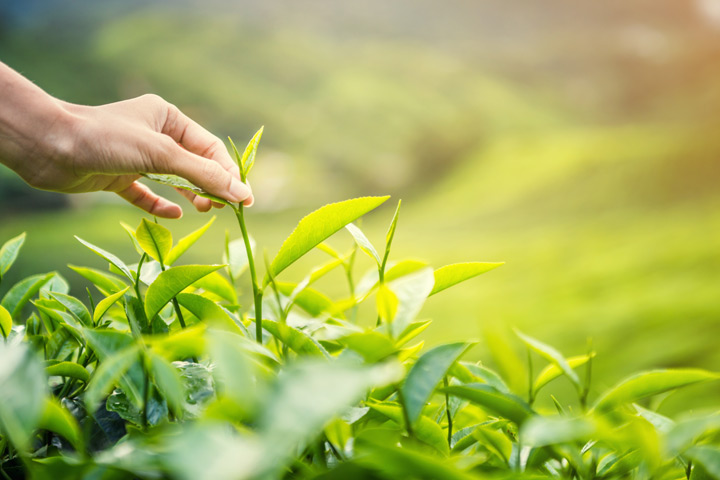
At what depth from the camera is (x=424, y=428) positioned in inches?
10.3

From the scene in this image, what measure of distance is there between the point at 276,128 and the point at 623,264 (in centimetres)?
266

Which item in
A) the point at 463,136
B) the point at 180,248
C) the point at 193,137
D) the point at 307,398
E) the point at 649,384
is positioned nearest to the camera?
the point at 307,398

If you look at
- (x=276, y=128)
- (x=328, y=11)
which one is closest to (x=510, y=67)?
(x=328, y=11)

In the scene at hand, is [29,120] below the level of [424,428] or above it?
above

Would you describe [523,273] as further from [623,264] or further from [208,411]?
[208,411]

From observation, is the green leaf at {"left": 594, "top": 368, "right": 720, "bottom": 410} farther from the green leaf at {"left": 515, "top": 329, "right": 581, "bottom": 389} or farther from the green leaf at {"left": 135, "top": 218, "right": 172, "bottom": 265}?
the green leaf at {"left": 135, "top": 218, "right": 172, "bottom": 265}

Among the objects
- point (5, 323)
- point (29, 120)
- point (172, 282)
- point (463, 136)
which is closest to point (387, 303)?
point (172, 282)

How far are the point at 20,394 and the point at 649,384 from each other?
0.26 m

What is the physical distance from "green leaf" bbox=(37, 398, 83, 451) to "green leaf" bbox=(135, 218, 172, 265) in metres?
0.12

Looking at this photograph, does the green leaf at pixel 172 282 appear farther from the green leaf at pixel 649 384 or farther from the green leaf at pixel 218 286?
the green leaf at pixel 649 384

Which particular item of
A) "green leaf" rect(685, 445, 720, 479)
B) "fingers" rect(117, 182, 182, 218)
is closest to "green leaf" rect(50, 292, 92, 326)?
"fingers" rect(117, 182, 182, 218)

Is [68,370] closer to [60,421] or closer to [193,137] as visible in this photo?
[60,421]

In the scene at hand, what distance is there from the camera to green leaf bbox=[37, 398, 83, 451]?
8.1 inches

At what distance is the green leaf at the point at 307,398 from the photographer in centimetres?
14
